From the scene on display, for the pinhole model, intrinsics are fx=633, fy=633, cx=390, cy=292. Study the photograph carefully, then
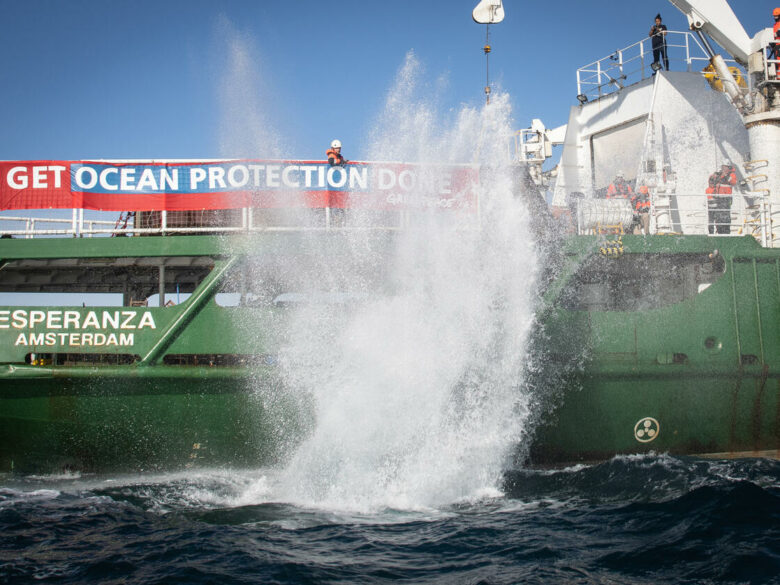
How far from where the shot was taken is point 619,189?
33.1 feet

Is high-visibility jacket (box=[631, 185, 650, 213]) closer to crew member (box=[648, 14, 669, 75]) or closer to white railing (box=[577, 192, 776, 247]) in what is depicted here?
white railing (box=[577, 192, 776, 247])

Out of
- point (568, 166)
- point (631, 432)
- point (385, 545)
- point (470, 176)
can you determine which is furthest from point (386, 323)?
point (568, 166)

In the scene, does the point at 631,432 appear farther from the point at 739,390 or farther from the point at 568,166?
the point at 568,166

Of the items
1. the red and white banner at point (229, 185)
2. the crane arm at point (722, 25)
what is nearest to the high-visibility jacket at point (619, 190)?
the crane arm at point (722, 25)

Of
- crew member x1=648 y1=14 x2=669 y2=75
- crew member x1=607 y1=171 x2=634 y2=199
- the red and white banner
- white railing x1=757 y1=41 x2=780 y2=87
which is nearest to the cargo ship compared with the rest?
the red and white banner

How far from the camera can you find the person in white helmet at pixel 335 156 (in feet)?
27.1

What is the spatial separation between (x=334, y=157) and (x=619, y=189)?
15.6 ft

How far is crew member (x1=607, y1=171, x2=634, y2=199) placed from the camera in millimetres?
9836

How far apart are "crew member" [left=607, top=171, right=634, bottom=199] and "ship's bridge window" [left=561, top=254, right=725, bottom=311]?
1.68m

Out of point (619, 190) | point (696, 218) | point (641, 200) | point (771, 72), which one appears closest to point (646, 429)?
point (641, 200)

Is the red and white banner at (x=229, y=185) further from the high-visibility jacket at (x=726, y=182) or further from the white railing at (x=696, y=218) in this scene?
the high-visibility jacket at (x=726, y=182)


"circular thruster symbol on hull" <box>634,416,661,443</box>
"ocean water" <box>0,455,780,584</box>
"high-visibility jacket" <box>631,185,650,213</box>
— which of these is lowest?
"ocean water" <box>0,455,780,584</box>

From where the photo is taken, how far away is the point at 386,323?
7.25 m

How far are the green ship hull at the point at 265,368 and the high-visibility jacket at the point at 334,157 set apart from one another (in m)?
1.22
